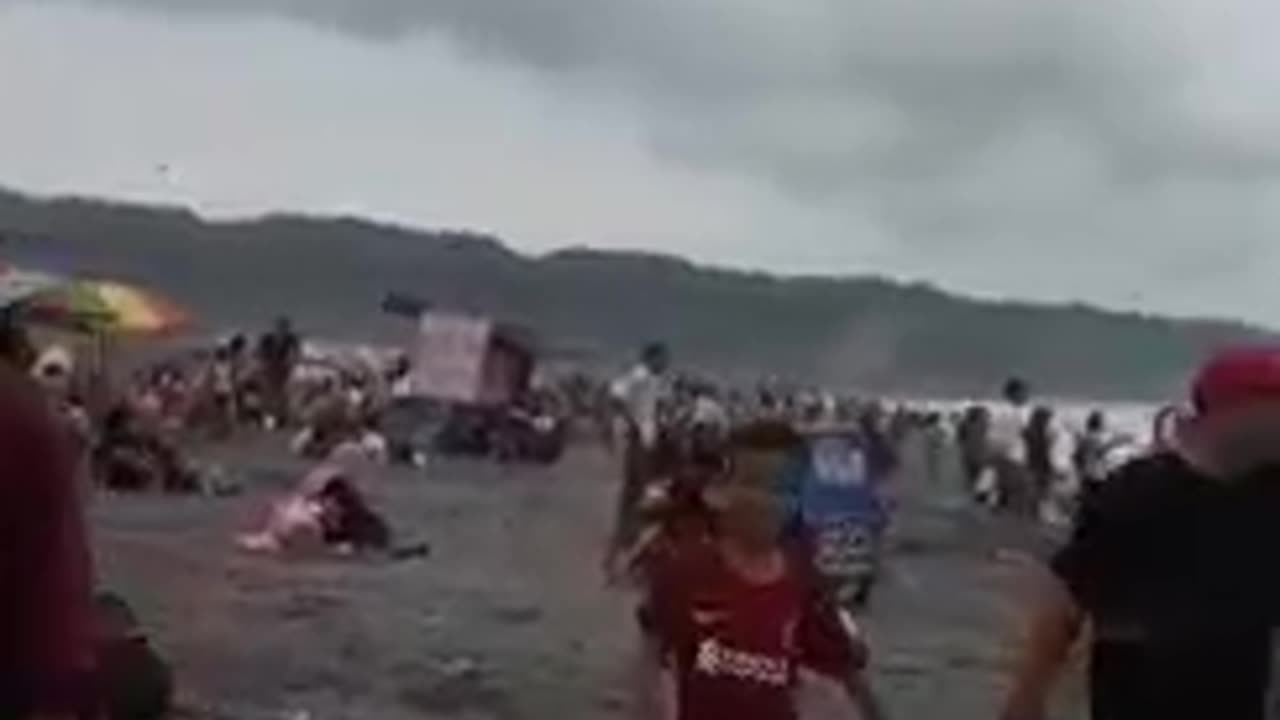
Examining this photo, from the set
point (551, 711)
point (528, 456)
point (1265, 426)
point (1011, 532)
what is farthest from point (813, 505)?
point (528, 456)

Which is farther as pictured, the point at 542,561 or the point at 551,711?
the point at 542,561

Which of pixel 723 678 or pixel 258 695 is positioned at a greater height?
pixel 723 678

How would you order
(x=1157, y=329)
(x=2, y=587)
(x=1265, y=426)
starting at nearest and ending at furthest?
(x=2, y=587) → (x=1265, y=426) → (x=1157, y=329)

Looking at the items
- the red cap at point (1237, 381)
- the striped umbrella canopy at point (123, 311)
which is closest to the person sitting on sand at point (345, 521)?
the striped umbrella canopy at point (123, 311)

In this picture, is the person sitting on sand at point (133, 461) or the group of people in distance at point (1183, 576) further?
the person sitting on sand at point (133, 461)

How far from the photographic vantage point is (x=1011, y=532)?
141 feet

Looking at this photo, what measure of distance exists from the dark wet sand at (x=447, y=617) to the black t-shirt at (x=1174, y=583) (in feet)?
6.29

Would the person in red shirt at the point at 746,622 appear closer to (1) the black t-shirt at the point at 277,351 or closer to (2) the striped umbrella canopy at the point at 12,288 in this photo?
(2) the striped umbrella canopy at the point at 12,288

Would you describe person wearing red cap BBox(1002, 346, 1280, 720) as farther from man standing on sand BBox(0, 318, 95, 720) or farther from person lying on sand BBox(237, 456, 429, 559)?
person lying on sand BBox(237, 456, 429, 559)

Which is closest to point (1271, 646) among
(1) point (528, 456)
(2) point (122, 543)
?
(2) point (122, 543)

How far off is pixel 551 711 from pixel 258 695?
152 centimetres

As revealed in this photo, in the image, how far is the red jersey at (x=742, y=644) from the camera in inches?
343

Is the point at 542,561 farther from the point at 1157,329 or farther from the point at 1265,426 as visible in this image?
the point at 1157,329

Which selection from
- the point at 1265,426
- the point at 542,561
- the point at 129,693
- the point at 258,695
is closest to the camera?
the point at 1265,426
